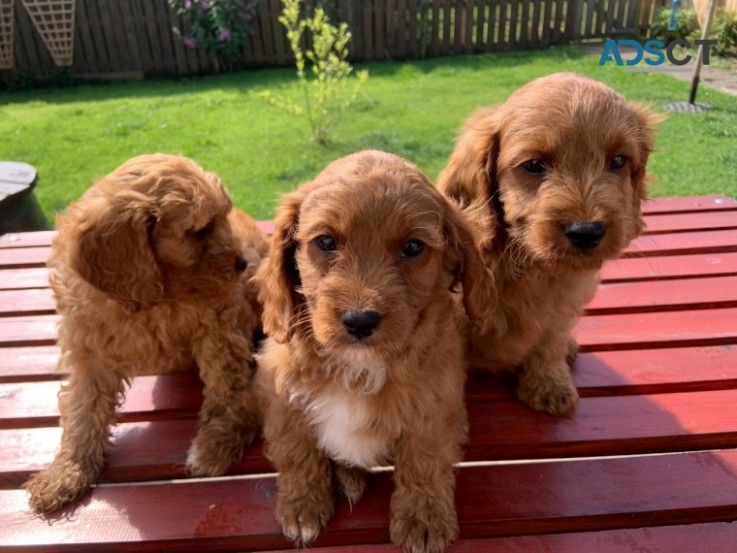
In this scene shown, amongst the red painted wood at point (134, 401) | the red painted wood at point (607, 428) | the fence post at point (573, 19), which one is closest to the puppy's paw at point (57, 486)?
the red painted wood at point (134, 401)

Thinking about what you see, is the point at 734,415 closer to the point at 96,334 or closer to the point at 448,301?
the point at 448,301

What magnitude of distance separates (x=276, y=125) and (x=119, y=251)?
7.98 metres

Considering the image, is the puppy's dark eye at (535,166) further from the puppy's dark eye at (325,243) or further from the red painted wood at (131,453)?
the red painted wood at (131,453)

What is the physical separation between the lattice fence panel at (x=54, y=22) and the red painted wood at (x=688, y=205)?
44.4 ft

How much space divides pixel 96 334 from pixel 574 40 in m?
15.2

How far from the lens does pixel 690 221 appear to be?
5.43 meters

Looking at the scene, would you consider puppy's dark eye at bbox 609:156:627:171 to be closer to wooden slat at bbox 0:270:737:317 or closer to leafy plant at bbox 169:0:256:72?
wooden slat at bbox 0:270:737:317

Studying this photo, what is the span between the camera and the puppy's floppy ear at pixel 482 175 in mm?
2945

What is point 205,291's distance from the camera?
3076 millimetres

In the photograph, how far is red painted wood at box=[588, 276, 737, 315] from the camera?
4.18 m

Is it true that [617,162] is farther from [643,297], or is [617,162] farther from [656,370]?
[643,297]

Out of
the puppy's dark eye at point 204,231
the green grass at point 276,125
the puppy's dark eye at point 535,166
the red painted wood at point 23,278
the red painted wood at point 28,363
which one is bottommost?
the green grass at point 276,125

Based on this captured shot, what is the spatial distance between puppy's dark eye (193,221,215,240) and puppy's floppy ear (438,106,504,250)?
1319mm

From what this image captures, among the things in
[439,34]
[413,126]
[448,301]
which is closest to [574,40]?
[439,34]
